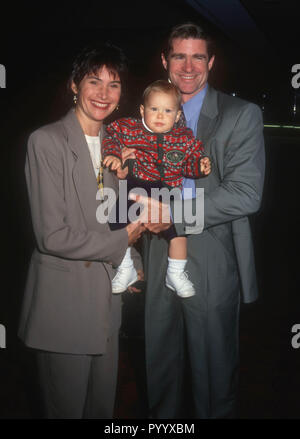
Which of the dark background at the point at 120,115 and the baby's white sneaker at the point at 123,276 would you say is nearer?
the baby's white sneaker at the point at 123,276

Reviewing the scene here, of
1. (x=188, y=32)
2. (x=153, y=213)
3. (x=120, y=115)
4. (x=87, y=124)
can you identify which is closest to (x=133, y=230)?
(x=153, y=213)

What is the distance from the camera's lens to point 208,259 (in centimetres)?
209

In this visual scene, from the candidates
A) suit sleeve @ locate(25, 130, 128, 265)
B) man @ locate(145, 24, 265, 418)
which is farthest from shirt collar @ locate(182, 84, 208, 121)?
suit sleeve @ locate(25, 130, 128, 265)

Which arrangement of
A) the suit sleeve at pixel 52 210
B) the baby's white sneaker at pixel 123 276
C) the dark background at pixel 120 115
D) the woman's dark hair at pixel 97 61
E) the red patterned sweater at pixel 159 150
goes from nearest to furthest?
the suit sleeve at pixel 52 210 → the woman's dark hair at pixel 97 61 → the red patterned sweater at pixel 159 150 → the baby's white sneaker at pixel 123 276 → the dark background at pixel 120 115

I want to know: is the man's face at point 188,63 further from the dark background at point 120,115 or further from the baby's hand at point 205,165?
the baby's hand at point 205,165

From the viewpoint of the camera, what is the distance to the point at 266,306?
14.8ft

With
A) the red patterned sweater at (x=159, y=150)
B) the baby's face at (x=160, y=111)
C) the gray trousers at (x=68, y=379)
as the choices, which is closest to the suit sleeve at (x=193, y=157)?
the red patterned sweater at (x=159, y=150)

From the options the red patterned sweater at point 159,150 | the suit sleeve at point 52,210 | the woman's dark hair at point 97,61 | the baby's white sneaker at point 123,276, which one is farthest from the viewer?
the baby's white sneaker at point 123,276

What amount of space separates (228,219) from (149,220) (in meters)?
0.36

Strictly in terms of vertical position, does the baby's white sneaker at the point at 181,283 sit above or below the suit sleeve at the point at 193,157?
below

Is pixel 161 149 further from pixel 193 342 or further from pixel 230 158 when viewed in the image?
pixel 193 342

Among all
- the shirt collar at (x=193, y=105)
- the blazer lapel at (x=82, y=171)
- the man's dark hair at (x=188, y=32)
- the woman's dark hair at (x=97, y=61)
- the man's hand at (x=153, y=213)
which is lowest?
the man's hand at (x=153, y=213)

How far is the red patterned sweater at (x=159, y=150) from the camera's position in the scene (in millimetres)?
1910
